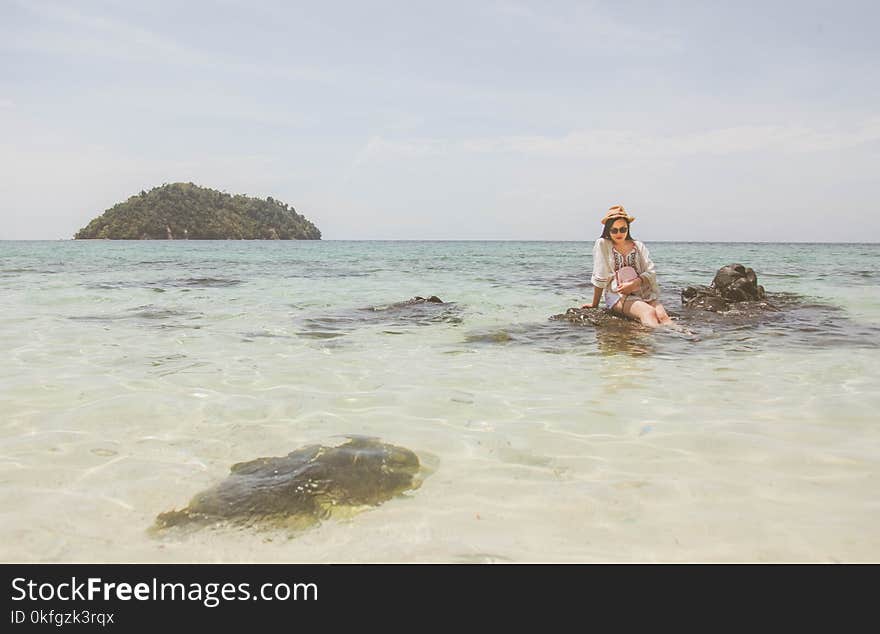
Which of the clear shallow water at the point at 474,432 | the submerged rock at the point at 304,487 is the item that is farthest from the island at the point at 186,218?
the submerged rock at the point at 304,487

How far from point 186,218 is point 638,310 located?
5138 inches

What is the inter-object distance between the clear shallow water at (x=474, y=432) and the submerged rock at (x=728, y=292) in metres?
2.06

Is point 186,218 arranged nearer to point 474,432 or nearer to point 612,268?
point 612,268

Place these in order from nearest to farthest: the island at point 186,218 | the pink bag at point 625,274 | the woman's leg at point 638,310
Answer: the woman's leg at point 638,310
the pink bag at point 625,274
the island at point 186,218

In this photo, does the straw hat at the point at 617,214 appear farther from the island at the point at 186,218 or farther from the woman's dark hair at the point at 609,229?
the island at the point at 186,218

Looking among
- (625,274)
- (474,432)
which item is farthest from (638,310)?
(474,432)

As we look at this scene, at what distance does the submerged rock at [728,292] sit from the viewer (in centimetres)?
1071

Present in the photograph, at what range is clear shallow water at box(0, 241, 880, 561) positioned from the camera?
2.56 metres

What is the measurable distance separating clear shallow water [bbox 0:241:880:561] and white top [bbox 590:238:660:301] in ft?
3.33

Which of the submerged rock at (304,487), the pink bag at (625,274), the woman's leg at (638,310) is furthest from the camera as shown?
the pink bag at (625,274)

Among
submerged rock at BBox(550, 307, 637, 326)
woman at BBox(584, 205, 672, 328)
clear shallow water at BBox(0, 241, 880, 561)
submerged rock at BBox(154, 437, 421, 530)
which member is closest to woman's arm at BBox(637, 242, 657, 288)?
woman at BBox(584, 205, 672, 328)

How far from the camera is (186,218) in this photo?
123 meters
